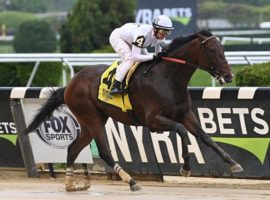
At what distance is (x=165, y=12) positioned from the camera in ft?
53.1

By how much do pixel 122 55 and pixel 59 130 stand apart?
155 cm

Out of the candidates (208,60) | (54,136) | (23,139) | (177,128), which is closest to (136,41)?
(208,60)

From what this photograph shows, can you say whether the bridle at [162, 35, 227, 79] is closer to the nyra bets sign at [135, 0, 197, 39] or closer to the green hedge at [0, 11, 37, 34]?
the nyra bets sign at [135, 0, 197, 39]

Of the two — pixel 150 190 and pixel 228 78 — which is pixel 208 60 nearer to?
pixel 228 78

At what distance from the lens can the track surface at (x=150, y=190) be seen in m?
8.28

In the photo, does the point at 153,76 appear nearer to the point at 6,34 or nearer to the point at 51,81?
the point at 51,81

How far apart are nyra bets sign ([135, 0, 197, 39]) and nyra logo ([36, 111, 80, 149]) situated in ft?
18.9

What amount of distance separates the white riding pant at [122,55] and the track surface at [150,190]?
3.67ft

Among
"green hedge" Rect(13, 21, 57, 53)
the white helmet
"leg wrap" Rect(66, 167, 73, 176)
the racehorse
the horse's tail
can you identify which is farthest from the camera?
"green hedge" Rect(13, 21, 57, 53)

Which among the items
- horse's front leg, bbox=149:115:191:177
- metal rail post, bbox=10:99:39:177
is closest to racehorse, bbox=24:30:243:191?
horse's front leg, bbox=149:115:191:177

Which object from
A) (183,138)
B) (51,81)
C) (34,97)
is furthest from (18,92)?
(51,81)

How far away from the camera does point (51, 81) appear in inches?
597

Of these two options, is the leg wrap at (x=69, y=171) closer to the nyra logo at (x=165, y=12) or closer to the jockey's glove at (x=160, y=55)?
the jockey's glove at (x=160, y=55)

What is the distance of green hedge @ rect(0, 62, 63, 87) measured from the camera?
15367 mm
